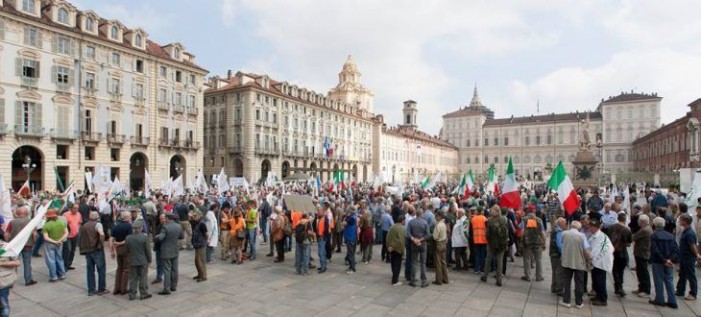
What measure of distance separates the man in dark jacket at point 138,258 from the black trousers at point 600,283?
8772mm

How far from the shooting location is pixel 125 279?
27.9 feet

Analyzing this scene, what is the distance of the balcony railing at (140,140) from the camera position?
39669 mm

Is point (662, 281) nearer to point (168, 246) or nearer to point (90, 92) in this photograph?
point (168, 246)

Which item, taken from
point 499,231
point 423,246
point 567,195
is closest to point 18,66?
point 423,246

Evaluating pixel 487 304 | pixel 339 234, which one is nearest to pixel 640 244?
pixel 487 304

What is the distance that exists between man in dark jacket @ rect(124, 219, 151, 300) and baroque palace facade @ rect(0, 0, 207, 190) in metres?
27.7

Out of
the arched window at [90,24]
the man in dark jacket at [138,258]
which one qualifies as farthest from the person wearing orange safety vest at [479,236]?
the arched window at [90,24]

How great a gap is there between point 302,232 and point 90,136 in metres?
34.3

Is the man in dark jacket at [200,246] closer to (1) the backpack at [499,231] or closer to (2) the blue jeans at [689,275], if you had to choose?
(1) the backpack at [499,231]

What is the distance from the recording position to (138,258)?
314 inches

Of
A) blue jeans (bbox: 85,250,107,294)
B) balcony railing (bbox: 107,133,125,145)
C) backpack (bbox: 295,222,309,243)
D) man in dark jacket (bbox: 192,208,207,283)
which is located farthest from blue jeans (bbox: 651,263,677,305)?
balcony railing (bbox: 107,133,125,145)

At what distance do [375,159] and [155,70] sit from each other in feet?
155

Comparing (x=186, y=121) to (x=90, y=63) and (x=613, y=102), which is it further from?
(x=613, y=102)

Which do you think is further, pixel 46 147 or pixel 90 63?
pixel 90 63
